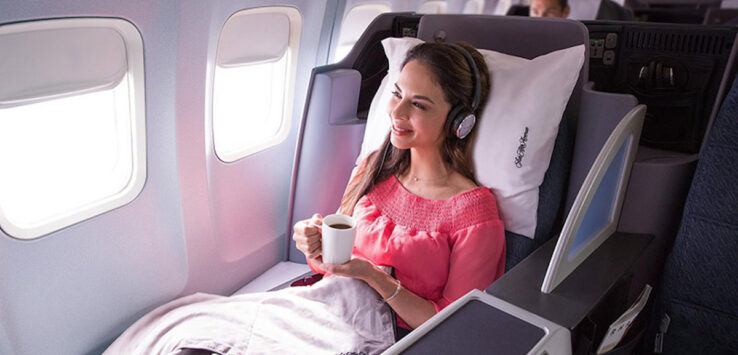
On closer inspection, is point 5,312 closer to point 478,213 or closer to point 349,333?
point 349,333

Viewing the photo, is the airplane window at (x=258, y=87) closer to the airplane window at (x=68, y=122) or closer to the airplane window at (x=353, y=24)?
Answer: the airplane window at (x=68, y=122)

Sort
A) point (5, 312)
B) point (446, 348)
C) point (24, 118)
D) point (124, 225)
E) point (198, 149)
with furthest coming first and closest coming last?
1. point (198, 149)
2. point (124, 225)
3. point (24, 118)
4. point (5, 312)
5. point (446, 348)

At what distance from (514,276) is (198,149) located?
4.05 ft

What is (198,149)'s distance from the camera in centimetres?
201

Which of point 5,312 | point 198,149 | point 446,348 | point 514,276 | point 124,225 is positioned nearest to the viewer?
point 446,348

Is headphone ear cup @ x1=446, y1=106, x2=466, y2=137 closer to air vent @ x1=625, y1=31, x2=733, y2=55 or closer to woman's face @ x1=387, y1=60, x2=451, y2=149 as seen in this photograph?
woman's face @ x1=387, y1=60, x2=451, y2=149

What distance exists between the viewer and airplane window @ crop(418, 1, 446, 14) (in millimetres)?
4602

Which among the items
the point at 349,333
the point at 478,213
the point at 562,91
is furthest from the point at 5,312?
the point at 562,91

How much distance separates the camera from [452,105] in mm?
1622

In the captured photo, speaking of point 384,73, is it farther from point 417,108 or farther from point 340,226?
point 340,226

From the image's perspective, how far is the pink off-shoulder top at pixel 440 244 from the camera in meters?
1.51

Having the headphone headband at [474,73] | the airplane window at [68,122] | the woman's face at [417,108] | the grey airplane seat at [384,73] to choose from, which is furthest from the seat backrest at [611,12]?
the airplane window at [68,122]

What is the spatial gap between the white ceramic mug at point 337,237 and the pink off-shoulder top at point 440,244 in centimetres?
23

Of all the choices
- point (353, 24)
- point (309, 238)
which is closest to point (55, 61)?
point (309, 238)
